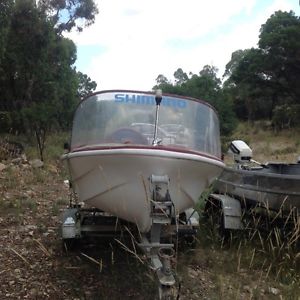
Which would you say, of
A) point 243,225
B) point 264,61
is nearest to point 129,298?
point 243,225

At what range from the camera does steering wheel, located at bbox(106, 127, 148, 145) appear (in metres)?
4.52

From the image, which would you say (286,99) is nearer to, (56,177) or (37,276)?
(56,177)

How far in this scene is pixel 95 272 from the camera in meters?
4.97

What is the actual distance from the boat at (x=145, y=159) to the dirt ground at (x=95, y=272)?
1.33 ft

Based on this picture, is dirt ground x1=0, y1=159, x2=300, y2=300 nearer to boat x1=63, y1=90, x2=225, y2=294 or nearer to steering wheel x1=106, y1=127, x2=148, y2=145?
boat x1=63, y1=90, x2=225, y2=294

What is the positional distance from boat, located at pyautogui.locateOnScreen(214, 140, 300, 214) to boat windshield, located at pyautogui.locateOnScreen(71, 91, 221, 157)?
101 centimetres

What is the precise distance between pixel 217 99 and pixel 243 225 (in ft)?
76.9

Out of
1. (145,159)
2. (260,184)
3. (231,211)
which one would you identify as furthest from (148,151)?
Answer: (231,211)

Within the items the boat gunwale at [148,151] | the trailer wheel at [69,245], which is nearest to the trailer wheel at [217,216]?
the trailer wheel at [69,245]

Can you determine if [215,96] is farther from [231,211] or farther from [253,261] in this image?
[253,261]

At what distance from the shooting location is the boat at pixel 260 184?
5.54m

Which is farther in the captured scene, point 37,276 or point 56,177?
point 56,177

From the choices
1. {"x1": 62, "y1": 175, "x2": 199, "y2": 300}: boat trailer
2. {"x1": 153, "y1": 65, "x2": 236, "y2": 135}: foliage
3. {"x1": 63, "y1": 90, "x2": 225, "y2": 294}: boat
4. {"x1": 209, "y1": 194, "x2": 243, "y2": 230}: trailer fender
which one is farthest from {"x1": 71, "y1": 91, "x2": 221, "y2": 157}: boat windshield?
{"x1": 153, "y1": 65, "x2": 236, "y2": 135}: foliage

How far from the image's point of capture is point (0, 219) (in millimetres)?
6840
